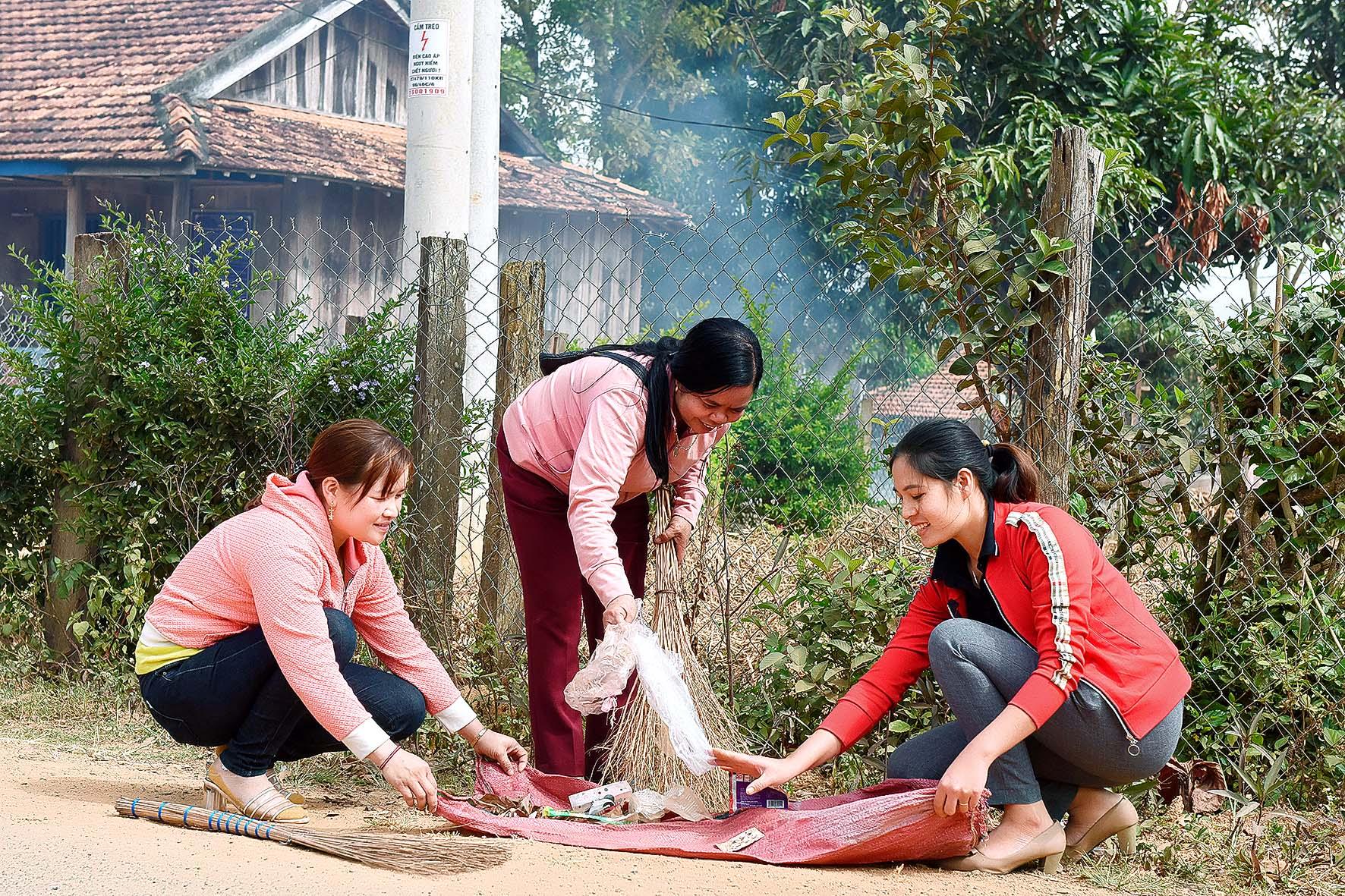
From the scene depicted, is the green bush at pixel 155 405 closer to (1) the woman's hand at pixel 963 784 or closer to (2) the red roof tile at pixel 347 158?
(1) the woman's hand at pixel 963 784

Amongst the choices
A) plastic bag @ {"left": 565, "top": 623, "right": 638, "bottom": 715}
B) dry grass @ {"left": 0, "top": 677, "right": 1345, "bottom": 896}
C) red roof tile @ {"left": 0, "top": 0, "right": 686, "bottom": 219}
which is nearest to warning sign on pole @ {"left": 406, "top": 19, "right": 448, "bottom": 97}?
dry grass @ {"left": 0, "top": 677, "right": 1345, "bottom": 896}

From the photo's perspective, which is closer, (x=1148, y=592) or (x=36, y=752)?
(x=36, y=752)

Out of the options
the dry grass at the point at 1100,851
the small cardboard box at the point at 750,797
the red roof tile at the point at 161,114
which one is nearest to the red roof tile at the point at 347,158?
the red roof tile at the point at 161,114

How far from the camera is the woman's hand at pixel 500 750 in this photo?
3223 mm

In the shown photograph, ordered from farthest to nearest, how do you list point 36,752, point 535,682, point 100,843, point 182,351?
point 182,351 → point 36,752 → point 535,682 → point 100,843

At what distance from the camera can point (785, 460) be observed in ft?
27.5

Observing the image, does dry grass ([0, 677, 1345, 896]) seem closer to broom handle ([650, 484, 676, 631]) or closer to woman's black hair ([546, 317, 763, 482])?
broom handle ([650, 484, 676, 631])

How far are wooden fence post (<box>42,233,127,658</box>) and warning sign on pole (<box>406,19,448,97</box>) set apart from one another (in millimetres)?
2247

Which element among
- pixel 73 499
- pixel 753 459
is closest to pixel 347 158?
pixel 73 499

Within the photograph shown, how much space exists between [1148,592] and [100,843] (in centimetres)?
346

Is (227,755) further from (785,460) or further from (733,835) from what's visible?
(785,460)

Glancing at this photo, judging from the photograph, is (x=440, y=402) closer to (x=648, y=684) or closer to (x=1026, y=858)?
(x=648, y=684)

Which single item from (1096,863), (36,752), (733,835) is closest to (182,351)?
(36,752)

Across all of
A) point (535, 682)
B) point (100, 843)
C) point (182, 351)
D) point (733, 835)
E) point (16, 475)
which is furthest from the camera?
point (16, 475)
